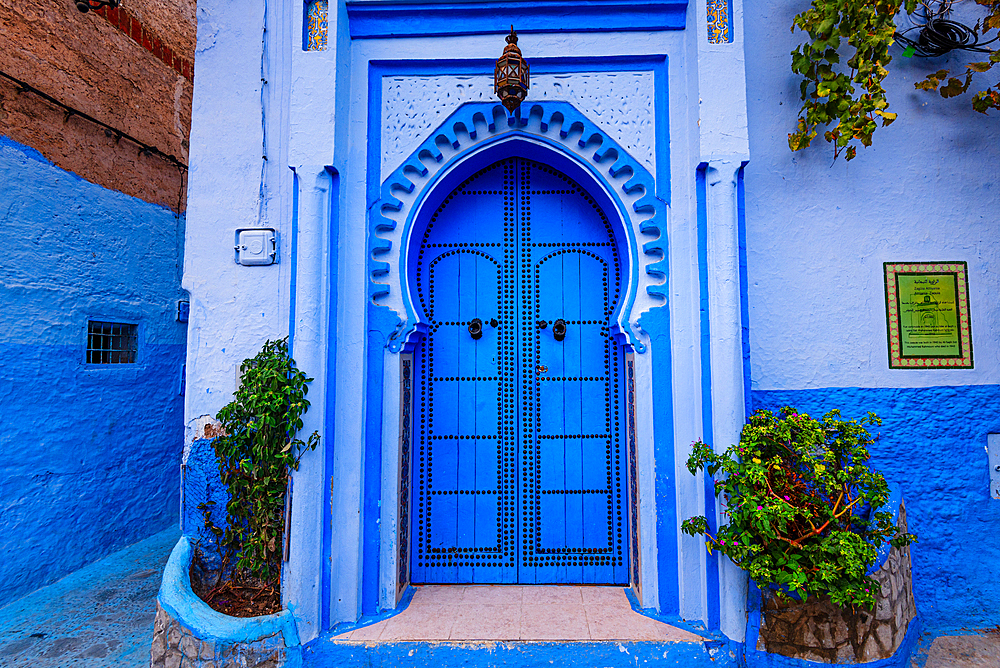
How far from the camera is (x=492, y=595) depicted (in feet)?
10.4

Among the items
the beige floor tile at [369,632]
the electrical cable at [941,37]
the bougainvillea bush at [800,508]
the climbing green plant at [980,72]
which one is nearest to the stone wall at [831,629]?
the bougainvillea bush at [800,508]

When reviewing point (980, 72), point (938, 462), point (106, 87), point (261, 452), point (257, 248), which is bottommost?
point (938, 462)

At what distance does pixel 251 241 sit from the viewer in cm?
312

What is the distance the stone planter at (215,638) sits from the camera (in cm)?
261

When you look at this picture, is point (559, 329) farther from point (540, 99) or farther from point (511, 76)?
point (511, 76)

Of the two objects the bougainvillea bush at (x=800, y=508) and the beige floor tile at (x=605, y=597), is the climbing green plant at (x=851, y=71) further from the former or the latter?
the beige floor tile at (x=605, y=597)

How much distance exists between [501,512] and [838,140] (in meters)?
2.94

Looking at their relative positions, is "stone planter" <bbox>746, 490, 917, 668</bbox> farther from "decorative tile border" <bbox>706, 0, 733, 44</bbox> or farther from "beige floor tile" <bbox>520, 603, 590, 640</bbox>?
"decorative tile border" <bbox>706, 0, 733, 44</bbox>

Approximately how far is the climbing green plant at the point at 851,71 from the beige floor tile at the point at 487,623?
3.13 meters

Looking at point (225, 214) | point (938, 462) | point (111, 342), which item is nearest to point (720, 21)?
point (938, 462)

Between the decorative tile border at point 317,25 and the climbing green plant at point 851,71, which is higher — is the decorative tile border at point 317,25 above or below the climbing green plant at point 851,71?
above

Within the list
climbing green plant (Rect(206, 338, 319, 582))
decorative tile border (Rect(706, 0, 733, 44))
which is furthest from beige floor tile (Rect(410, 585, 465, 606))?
decorative tile border (Rect(706, 0, 733, 44))

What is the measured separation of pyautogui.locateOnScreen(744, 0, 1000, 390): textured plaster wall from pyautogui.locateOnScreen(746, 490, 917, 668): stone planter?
45.2 inches

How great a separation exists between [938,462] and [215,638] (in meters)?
4.07
